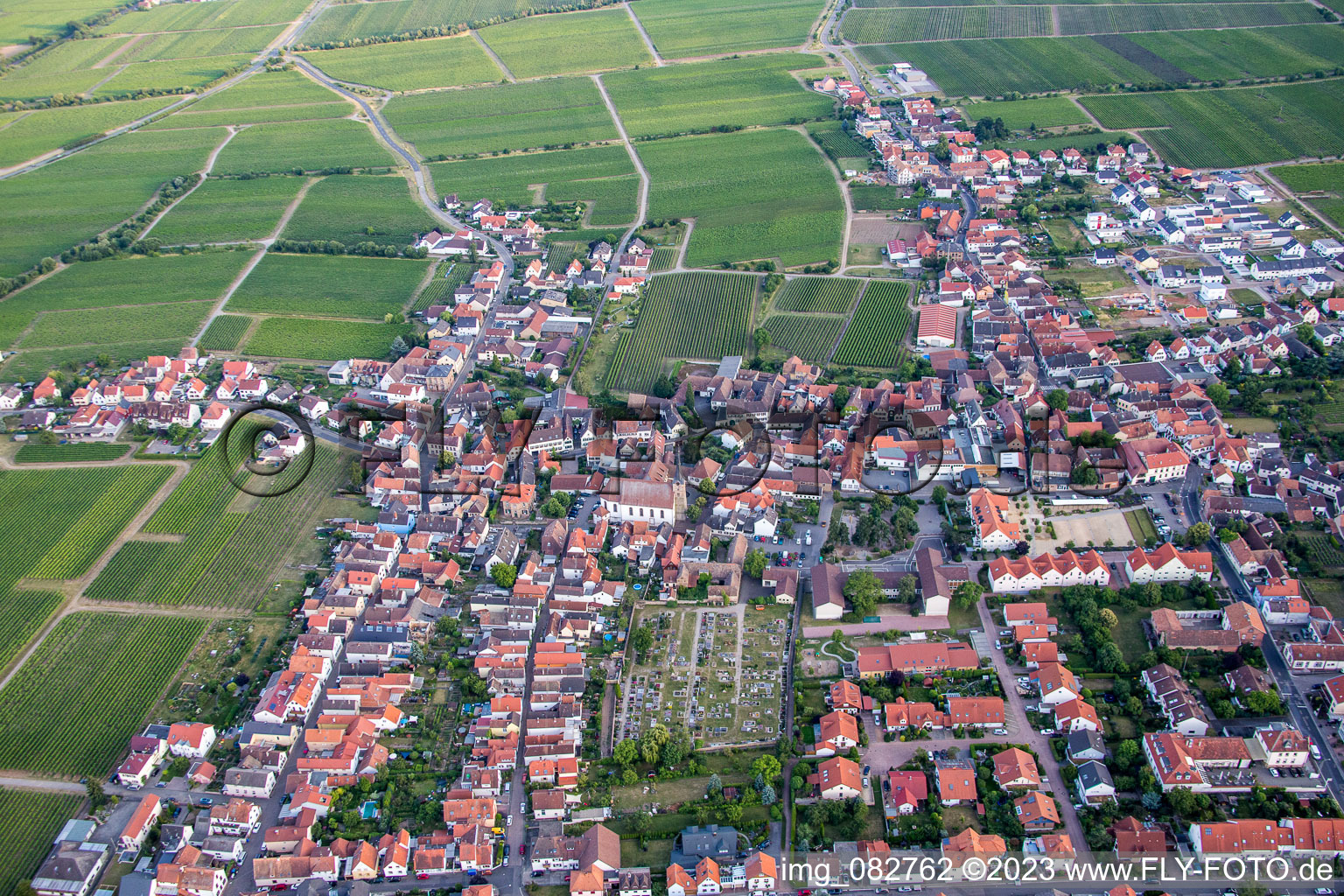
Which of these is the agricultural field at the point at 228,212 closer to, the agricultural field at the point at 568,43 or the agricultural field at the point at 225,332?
the agricultural field at the point at 225,332

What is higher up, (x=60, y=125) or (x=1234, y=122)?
(x=60, y=125)

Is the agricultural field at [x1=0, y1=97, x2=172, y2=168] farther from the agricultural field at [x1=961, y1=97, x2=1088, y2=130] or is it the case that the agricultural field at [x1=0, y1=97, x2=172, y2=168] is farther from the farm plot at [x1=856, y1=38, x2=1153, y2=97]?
the agricultural field at [x1=961, y1=97, x2=1088, y2=130]

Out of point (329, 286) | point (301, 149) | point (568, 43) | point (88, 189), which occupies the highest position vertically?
point (568, 43)

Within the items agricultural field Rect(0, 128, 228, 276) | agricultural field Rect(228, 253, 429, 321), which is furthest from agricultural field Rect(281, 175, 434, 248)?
agricultural field Rect(0, 128, 228, 276)

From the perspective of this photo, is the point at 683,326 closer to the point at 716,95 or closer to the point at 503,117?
the point at 503,117

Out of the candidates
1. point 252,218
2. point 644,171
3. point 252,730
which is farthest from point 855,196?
point 252,730

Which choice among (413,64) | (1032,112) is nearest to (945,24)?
(1032,112)

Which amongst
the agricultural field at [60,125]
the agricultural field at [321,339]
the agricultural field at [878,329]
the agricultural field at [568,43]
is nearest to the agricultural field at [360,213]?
the agricultural field at [321,339]
